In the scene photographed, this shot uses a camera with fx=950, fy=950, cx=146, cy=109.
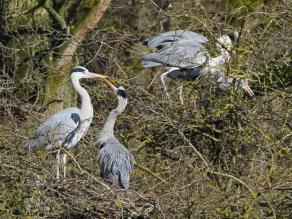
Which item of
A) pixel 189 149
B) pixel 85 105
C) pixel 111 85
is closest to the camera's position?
pixel 189 149

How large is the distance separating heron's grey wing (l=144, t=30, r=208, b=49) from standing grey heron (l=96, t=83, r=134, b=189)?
1212mm

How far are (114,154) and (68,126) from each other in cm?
122

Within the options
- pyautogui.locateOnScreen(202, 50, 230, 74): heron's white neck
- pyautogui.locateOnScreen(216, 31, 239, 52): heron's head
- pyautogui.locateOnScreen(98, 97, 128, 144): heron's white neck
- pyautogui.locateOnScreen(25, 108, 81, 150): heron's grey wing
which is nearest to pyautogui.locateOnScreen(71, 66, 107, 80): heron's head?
pyautogui.locateOnScreen(25, 108, 81, 150): heron's grey wing

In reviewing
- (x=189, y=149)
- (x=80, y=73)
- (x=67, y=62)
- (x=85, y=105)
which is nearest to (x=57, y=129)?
(x=85, y=105)

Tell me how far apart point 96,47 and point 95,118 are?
2.03m

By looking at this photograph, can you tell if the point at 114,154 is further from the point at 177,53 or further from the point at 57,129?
the point at 177,53

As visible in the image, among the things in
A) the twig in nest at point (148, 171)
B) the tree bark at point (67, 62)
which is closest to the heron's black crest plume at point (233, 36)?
the twig in nest at point (148, 171)

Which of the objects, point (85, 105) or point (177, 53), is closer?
point (85, 105)

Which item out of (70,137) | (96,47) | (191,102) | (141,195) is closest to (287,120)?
(191,102)

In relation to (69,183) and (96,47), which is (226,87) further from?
(96,47)

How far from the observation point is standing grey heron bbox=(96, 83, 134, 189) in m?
8.92

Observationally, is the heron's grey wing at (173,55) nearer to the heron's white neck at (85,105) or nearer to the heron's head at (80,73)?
the heron's head at (80,73)

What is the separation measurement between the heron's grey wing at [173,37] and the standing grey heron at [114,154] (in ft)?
3.98

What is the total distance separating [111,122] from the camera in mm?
9445
